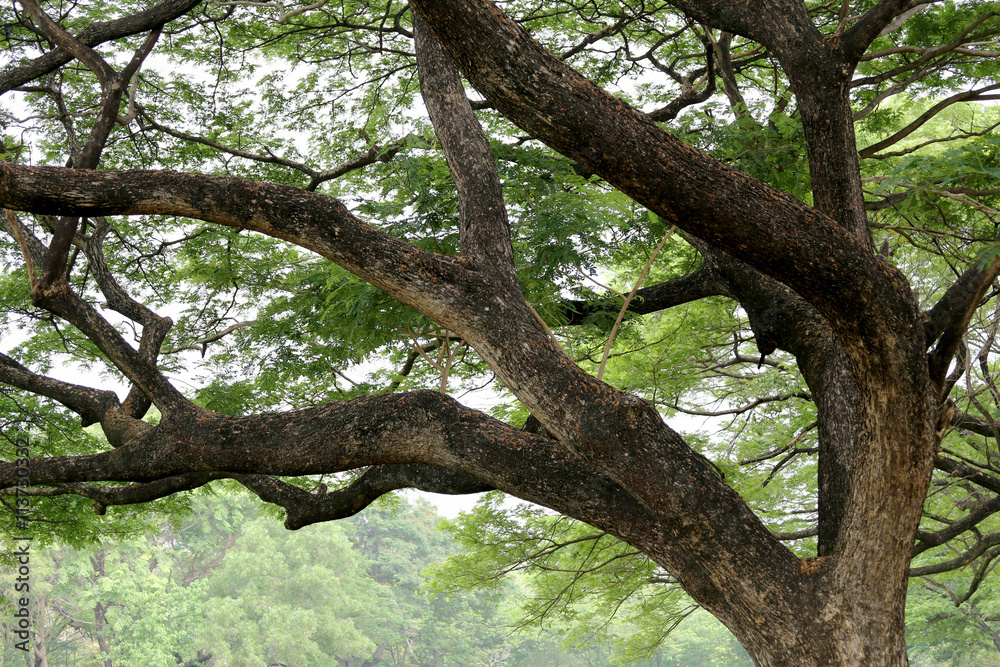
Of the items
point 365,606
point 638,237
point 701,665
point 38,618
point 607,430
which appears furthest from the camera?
point 701,665

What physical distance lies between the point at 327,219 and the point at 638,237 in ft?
10.5

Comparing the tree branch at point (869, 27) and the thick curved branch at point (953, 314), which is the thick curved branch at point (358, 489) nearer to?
the thick curved branch at point (953, 314)

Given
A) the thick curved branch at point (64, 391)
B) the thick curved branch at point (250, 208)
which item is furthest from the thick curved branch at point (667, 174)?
the thick curved branch at point (64, 391)

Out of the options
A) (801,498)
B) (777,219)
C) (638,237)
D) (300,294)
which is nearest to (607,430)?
(777,219)

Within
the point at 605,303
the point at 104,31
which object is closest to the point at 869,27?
the point at 605,303

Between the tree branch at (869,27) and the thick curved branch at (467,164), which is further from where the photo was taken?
the thick curved branch at (467,164)

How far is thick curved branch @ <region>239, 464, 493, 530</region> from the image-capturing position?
13.3 ft

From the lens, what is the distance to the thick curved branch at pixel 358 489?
4.07 m

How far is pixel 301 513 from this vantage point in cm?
459

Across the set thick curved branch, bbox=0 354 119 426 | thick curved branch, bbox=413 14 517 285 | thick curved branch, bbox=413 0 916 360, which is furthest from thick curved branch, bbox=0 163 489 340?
thick curved branch, bbox=0 354 119 426

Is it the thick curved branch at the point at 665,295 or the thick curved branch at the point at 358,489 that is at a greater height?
the thick curved branch at the point at 665,295

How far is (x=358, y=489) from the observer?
14.3 ft

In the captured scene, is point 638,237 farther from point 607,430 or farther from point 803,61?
point 607,430

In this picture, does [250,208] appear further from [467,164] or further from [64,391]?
[64,391]
